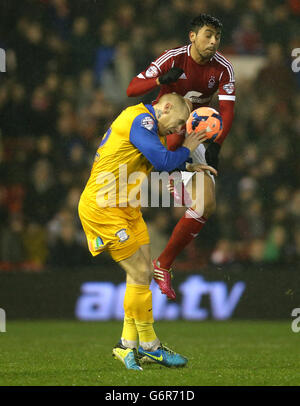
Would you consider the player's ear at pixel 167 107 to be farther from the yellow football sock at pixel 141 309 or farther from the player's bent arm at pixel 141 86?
the yellow football sock at pixel 141 309

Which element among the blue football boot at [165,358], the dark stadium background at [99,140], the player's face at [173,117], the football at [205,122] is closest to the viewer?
the player's face at [173,117]

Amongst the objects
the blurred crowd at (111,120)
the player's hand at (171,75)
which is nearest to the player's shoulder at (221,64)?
the player's hand at (171,75)

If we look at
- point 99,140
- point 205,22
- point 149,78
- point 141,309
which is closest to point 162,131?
point 149,78

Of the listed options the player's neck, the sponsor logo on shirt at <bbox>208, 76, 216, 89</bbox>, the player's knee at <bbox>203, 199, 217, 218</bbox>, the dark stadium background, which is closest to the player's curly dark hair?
the player's neck

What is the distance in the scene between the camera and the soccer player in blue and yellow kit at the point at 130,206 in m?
6.28

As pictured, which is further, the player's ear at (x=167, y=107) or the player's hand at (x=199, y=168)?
the player's hand at (x=199, y=168)

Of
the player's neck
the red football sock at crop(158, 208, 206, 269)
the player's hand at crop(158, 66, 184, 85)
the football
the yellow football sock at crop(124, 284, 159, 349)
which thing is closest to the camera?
the yellow football sock at crop(124, 284, 159, 349)

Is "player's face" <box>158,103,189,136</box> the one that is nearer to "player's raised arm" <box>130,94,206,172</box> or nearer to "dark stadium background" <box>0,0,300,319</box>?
"player's raised arm" <box>130,94,206,172</box>

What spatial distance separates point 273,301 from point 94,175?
5182mm

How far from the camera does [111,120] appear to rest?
12328 millimetres

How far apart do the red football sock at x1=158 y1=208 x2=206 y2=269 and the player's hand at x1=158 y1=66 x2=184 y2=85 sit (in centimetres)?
130

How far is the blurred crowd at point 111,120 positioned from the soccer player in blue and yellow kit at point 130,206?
481 cm

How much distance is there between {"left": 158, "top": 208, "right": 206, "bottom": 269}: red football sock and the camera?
7.42 meters

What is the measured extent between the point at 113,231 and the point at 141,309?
619 mm
